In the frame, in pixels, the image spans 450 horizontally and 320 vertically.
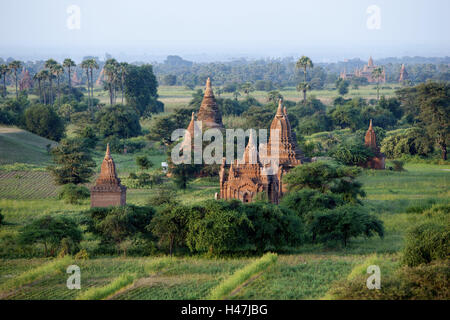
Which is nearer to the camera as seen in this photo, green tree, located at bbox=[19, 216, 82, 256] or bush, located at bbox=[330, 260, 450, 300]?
bush, located at bbox=[330, 260, 450, 300]

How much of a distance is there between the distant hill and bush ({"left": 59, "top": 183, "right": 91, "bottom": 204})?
1207cm

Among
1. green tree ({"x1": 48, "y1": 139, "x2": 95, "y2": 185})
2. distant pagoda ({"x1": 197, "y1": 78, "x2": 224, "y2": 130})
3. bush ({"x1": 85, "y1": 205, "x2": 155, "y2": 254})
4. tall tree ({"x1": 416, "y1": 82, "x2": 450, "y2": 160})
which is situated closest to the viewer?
bush ({"x1": 85, "y1": 205, "x2": 155, "y2": 254})

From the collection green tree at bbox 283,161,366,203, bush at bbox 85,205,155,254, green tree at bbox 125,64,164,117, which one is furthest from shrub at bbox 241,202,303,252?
green tree at bbox 125,64,164,117

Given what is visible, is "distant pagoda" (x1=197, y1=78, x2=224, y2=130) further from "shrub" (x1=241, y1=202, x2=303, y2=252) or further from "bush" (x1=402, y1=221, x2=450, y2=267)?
"bush" (x1=402, y1=221, x2=450, y2=267)

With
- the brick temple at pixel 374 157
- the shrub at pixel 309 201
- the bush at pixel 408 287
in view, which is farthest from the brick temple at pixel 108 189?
the brick temple at pixel 374 157

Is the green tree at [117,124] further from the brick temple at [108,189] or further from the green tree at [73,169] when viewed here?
the brick temple at [108,189]

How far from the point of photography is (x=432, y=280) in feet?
60.4

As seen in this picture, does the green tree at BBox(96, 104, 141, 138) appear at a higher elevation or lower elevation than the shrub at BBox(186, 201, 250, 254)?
higher

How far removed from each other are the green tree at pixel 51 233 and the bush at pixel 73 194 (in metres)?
10.7

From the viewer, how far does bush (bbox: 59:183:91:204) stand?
35719 mm

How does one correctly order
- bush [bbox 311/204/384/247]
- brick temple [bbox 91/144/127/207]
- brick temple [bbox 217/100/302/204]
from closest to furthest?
bush [bbox 311/204/384/247], brick temple [bbox 217/100/302/204], brick temple [bbox 91/144/127/207]

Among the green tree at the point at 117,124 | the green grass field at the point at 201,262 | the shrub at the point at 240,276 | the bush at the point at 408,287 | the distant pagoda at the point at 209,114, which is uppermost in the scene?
the distant pagoda at the point at 209,114

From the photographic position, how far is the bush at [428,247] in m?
21.0

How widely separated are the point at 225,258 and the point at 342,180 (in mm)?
9345
